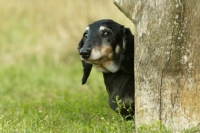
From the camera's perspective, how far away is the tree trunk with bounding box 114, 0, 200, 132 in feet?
16.3

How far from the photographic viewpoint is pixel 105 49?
5992mm

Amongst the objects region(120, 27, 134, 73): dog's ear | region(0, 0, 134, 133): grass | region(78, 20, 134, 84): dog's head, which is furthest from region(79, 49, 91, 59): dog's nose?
region(0, 0, 134, 133): grass

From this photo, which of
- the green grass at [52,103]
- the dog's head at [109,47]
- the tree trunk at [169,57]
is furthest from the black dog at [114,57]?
the tree trunk at [169,57]

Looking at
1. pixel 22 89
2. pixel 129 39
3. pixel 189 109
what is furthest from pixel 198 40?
pixel 22 89

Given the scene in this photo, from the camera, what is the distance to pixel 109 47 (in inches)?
238

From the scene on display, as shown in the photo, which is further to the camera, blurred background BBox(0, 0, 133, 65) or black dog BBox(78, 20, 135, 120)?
blurred background BBox(0, 0, 133, 65)

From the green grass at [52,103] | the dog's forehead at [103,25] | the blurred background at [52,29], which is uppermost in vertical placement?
the dog's forehead at [103,25]

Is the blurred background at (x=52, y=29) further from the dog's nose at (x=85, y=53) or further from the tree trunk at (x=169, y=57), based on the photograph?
the tree trunk at (x=169, y=57)

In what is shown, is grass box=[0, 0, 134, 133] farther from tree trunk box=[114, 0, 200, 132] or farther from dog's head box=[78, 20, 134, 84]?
tree trunk box=[114, 0, 200, 132]

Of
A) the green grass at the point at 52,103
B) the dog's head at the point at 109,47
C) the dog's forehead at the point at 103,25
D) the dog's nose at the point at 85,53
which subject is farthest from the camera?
the dog's forehead at the point at 103,25

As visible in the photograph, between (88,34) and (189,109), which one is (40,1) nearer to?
(88,34)

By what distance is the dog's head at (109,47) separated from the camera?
5.94 metres

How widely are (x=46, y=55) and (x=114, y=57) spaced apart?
19.1 ft

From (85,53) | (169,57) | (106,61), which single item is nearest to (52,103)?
(106,61)
